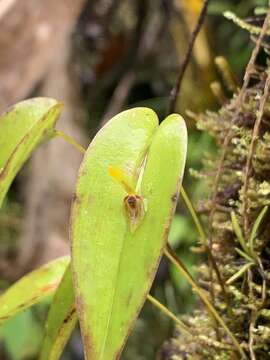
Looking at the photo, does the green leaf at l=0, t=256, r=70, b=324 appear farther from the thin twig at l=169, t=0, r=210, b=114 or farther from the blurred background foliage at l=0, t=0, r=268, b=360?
the blurred background foliage at l=0, t=0, r=268, b=360

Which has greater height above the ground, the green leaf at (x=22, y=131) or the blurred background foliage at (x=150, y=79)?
the green leaf at (x=22, y=131)

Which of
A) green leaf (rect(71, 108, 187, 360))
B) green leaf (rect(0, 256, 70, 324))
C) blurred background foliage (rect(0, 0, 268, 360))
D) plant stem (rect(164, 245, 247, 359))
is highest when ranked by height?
green leaf (rect(71, 108, 187, 360))

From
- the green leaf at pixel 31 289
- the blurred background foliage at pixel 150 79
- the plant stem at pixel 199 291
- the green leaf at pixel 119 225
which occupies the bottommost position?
the blurred background foliage at pixel 150 79

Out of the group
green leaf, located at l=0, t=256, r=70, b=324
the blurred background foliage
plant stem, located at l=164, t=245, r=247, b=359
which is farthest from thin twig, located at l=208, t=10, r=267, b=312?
the blurred background foliage

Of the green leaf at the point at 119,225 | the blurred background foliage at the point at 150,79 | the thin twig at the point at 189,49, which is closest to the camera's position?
the green leaf at the point at 119,225

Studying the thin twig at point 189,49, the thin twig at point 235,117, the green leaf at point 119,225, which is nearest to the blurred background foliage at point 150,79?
the thin twig at point 189,49

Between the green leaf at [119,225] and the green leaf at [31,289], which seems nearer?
the green leaf at [119,225]

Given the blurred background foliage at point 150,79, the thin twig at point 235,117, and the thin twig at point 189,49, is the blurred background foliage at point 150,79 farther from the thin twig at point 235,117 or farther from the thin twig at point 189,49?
the thin twig at point 235,117
